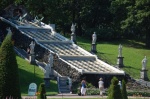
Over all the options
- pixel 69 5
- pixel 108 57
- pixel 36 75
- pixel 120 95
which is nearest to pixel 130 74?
pixel 108 57

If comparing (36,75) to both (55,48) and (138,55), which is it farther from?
(138,55)

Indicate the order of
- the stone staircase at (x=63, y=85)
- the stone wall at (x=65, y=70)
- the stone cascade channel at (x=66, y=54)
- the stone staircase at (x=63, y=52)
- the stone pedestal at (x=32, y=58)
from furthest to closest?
the stone pedestal at (x=32, y=58)
the stone staircase at (x=63, y=52)
the stone cascade channel at (x=66, y=54)
the stone wall at (x=65, y=70)
the stone staircase at (x=63, y=85)

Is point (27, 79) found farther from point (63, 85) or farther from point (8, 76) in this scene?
point (8, 76)

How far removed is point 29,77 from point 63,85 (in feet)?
9.15

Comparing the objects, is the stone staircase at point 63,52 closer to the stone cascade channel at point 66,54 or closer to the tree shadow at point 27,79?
the stone cascade channel at point 66,54

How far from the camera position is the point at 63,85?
3400cm

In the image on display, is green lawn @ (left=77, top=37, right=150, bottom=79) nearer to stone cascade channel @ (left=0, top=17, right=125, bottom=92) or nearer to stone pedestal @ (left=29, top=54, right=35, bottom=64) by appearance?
stone cascade channel @ (left=0, top=17, right=125, bottom=92)

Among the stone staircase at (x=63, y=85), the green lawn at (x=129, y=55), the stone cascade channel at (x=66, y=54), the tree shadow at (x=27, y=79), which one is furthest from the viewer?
the green lawn at (x=129, y=55)

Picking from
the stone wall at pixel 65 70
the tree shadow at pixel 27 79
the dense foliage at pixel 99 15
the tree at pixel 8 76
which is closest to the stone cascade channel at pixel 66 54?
the stone wall at pixel 65 70

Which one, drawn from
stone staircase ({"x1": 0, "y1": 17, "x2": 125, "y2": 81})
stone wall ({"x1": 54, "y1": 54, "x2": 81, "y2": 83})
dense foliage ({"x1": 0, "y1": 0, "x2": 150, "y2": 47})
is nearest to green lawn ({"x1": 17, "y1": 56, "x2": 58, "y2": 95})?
stone wall ({"x1": 54, "y1": 54, "x2": 81, "y2": 83})

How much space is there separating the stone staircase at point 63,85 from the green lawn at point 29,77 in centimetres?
36

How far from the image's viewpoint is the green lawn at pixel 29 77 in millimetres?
31727

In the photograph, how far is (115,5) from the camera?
5984 centimetres

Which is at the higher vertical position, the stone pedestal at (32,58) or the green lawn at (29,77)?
the stone pedestal at (32,58)
